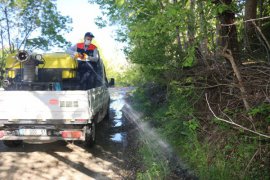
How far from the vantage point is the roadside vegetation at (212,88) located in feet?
14.1

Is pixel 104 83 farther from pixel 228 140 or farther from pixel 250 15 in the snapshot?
pixel 228 140

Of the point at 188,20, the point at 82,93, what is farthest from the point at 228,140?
the point at 82,93

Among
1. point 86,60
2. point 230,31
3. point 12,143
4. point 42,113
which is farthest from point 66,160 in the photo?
point 230,31

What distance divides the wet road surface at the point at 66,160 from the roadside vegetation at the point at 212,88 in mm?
804

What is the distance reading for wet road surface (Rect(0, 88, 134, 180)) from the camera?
5.66 m

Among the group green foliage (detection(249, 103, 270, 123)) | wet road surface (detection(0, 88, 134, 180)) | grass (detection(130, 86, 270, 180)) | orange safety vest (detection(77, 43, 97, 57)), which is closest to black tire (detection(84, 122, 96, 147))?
wet road surface (detection(0, 88, 134, 180))

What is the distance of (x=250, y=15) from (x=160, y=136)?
387 centimetres

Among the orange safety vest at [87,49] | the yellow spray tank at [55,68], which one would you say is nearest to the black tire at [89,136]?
the yellow spray tank at [55,68]

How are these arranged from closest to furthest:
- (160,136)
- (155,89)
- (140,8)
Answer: (140,8) < (160,136) < (155,89)

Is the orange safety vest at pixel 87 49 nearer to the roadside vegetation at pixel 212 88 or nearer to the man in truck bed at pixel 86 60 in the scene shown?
the man in truck bed at pixel 86 60

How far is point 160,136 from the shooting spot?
7.13 meters

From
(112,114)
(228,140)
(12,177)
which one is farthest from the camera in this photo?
(112,114)

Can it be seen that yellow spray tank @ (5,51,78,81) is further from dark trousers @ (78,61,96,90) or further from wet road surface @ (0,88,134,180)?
wet road surface @ (0,88,134,180)

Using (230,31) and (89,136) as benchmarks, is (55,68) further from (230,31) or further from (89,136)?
(230,31)
